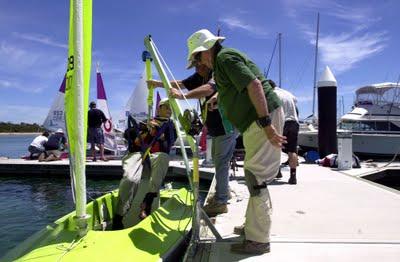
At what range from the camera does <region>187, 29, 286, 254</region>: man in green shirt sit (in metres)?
3.23

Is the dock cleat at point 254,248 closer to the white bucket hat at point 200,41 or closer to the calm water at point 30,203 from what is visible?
the white bucket hat at point 200,41

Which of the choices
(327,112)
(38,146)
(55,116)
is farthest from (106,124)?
(327,112)

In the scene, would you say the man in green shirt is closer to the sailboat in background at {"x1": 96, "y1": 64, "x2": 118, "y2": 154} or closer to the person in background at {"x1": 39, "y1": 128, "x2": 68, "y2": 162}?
the person in background at {"x1": 39, "y1": 128, "x2": 68, "y2": 162}

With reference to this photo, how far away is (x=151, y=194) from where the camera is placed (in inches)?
173

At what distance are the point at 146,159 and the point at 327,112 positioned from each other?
834 centimetres

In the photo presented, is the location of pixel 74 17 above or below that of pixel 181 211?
above

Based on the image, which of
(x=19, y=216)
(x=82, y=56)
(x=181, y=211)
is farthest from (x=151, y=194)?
(x=19, y=216)

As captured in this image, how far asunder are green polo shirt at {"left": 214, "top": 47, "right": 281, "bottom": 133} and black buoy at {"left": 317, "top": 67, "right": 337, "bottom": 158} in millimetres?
8531

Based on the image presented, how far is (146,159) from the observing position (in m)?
4.44

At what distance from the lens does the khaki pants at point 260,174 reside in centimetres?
339

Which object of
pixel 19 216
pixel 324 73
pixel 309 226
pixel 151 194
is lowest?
pixel 19 216

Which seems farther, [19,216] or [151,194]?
[19,216]

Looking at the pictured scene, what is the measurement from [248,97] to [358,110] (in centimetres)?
2024

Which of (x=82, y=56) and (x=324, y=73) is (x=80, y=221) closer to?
(x=82, y=56)
